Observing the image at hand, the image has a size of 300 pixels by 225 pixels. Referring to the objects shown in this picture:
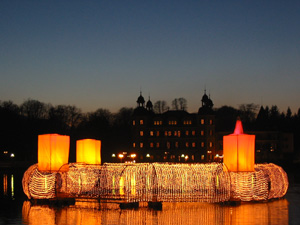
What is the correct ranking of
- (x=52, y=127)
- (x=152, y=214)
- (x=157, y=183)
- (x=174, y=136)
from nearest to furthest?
(x=152, y=214) → (x=157, y=183) → (x=52, y=127) → (x=174, y=136)

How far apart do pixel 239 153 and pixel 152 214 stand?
632cm

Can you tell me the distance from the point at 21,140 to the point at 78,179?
180 feet

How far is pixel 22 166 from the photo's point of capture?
69.0 meters

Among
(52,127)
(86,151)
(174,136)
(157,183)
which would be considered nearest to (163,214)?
(157,183)

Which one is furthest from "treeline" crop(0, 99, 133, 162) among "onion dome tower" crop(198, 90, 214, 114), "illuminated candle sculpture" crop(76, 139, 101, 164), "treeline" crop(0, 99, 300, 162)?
"illuminated candle sculpture" crop(76, 139, 101, 164)

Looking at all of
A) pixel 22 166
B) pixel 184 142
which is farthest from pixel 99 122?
pixel 22 166

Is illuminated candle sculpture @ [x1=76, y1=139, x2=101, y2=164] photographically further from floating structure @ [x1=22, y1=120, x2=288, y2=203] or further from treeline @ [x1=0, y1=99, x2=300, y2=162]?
treeline @ [x1=0, y1=99, x2=300, y2=162]

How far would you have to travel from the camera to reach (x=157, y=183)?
2370 centimetres

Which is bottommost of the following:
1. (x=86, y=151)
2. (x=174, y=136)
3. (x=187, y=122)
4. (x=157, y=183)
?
(x=157, y=183)

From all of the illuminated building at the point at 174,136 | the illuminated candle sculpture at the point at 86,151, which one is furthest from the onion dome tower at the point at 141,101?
the illuminated candle sculpture at the point at 86,151

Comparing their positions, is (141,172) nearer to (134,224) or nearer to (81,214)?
(81,214)

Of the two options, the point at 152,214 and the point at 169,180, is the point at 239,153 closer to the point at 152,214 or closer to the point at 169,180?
the point at 169,180

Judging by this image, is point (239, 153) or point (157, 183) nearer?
point (157, 183)

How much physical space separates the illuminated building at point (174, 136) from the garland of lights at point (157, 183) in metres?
73.9
